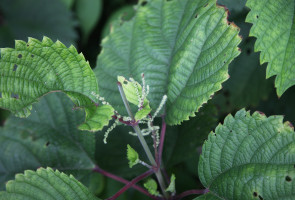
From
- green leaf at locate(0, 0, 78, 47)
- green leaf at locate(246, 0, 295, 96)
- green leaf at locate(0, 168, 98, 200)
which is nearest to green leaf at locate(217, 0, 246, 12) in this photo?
green leaf at locate(246, 0, 295, 96)

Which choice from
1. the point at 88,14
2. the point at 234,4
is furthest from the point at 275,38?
the point at 88,14

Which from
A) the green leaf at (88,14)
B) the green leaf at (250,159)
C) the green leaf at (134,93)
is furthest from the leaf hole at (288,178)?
the green leaf at (88,14)

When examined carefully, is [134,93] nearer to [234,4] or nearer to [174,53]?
[174,53]

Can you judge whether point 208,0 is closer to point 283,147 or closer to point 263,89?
point 283,147

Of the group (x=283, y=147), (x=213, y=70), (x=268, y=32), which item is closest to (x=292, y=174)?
(x=283, y=147)

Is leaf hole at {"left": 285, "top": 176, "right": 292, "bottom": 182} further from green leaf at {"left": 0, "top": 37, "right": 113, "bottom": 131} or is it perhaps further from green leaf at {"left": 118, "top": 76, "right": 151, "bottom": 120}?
green leaf at {"left": 0, "top": 37, "right": 113, "bottom": 131}

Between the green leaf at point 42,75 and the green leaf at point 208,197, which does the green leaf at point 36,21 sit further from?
the green leaf at point 208,197

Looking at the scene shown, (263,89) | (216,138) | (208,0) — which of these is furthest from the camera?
(263,89)
